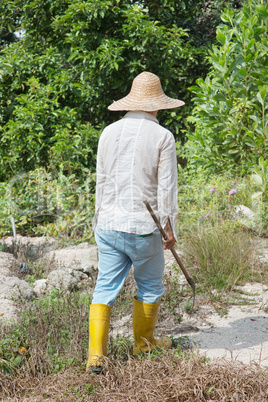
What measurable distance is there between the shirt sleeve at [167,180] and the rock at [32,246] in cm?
266

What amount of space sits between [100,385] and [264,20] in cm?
503

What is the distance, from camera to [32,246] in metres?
5.20

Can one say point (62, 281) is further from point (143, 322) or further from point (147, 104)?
point (147, 104)

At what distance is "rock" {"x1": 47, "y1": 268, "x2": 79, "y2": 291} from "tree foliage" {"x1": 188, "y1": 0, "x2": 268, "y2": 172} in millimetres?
2841

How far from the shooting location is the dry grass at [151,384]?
216 centimetres

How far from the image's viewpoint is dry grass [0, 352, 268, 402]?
2158mm

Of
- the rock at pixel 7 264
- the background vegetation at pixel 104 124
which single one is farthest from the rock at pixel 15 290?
the rock at pixel 7 264

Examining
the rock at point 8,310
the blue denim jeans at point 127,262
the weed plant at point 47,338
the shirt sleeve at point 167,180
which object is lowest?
the rock at point 8,310

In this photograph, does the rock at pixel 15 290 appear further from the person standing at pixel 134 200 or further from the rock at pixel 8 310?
the person standing at pixel 134 200

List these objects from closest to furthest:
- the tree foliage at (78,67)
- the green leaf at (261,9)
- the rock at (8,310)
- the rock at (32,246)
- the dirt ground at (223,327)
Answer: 1. the dirt ground at (223,327)
2. the rock at (8,310)
3. the rock at (32,246)
4. the green leaf at (261,9)
5. the tree foliage at (78,67)

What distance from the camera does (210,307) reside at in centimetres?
357

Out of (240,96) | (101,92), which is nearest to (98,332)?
(240,96)

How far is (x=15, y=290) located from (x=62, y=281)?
0.45 meters

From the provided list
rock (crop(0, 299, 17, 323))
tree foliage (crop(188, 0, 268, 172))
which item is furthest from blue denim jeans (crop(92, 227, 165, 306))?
tree foliage (crop(188, 0, 268, 172))
